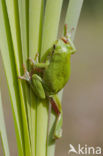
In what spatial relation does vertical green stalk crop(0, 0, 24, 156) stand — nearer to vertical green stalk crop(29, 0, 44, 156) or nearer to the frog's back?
vertical green stalk crop(29, 0, 44, 156)

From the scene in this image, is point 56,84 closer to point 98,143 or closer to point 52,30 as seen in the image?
point 52,30

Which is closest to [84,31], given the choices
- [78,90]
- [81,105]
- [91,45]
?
[91,45]

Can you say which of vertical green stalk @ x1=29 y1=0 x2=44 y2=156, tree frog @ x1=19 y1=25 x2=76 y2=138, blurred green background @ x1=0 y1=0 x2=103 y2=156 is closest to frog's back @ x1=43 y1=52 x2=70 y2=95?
tree frog @ x1=19 y1=25 x2=76 y2=138

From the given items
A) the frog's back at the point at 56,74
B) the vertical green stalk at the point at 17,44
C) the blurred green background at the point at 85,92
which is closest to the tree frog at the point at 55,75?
the frog's back at the point at 56,74

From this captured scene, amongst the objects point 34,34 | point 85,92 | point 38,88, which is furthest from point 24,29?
point 85,92

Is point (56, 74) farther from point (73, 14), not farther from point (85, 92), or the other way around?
point (85, 92)

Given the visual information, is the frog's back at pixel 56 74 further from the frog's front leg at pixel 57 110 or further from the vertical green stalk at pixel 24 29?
the vertical green stalk at pixel 24 29
